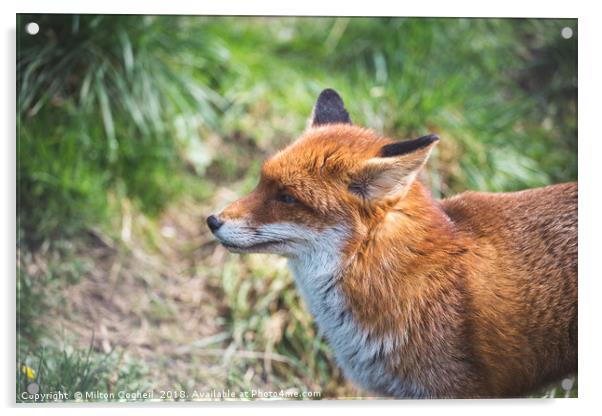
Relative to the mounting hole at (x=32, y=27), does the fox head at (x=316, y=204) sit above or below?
below

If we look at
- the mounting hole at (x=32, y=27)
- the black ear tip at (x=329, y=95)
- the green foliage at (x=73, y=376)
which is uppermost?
the mounting hole at (x=32, y=27)

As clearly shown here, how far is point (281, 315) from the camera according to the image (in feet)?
15.4

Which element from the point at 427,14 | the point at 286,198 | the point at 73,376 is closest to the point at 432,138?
the point at 286,198

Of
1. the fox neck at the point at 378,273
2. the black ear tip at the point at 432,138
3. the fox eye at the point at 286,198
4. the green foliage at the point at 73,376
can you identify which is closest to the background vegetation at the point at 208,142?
the green foliage at the point at 73,376

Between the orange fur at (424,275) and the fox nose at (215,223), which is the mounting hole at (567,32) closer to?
the orange fur at (424,275)

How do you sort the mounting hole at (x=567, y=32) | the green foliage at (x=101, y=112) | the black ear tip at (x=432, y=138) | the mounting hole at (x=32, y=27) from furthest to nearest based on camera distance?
the green foliage at (x=101, y=112), the mounting hole at (x=567, y=32), the mounting hole at (x=32, y=27), the black ear tip at (x=432, y=138)

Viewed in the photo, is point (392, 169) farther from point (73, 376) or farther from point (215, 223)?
point (73, 376)

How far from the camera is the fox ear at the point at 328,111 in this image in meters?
3.67

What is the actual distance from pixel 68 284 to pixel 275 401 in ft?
5.20

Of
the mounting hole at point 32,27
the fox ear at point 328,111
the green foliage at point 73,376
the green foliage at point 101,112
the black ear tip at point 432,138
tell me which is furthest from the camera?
the green foliage at point 101,112

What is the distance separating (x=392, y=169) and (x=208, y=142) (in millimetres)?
2589

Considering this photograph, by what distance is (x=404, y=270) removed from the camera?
10.8ft

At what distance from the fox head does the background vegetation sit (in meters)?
1.28

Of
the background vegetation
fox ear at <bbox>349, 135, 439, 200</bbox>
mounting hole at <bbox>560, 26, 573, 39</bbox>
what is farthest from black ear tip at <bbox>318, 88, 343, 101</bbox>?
mounting hole at <bbox>560, 26, 573, 39</bbox>
